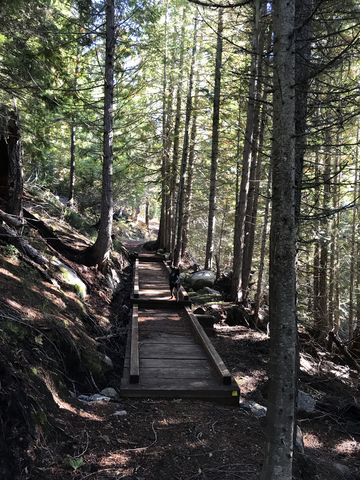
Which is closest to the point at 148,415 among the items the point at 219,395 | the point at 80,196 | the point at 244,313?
the point at 219,395

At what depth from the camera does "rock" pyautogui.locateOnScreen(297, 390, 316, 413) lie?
7.58m

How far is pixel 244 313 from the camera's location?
12641 mm

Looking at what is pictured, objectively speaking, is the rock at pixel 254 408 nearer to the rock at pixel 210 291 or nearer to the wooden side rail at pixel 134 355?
the wooden side rail at pixel 134 355

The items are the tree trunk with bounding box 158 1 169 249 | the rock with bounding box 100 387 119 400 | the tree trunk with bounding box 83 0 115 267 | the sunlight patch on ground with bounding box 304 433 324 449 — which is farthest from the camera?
the tree trunk with bounding box 158 1 169 249

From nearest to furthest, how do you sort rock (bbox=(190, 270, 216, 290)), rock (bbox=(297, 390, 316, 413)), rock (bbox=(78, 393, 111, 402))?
rock (bbox=(78, 393, 111, 402)) → rock (bbox=(297, 390, 316, 413)) → rock (bbox=(190, 270, 216, 290))

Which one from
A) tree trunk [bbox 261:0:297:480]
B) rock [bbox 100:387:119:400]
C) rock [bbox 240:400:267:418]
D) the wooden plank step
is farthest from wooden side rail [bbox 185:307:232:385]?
tree trunk [bbox 261:0:297:480]

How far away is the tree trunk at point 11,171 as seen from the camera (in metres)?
8.64

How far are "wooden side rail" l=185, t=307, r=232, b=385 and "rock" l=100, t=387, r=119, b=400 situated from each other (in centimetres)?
180

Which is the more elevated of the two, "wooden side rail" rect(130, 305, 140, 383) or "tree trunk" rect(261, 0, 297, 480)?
"tree trunk" rect(261, 0, 297, 480)

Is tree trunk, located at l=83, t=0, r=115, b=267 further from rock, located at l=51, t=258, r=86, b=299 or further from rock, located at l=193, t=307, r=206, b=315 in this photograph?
rock, located at l=193, t=307, r=206, b=315

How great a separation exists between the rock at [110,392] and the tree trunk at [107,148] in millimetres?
6721

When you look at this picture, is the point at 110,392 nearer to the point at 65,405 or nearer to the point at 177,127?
the point at 65,405

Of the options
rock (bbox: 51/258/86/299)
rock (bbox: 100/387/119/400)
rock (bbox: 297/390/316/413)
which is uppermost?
rock (bbox: 51/258/86/299)

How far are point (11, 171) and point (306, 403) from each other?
7554 millimetres
